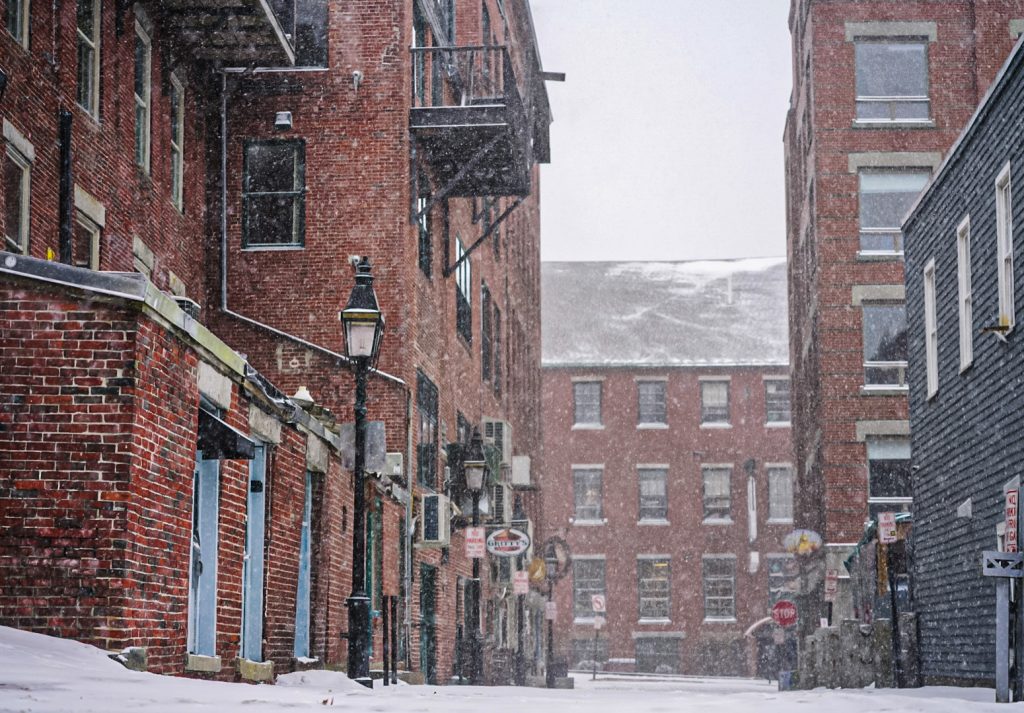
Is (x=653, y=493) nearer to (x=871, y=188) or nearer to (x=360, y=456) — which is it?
(x=871, y=188)

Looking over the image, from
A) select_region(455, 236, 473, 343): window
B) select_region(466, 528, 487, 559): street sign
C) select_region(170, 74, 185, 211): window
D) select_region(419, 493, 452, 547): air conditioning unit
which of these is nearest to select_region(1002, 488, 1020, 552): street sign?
select_region(466, 528, 487, 559): street sign

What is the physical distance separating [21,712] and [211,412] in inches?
238

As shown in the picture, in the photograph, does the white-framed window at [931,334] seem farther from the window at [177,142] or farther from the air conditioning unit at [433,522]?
the window at [177,142]

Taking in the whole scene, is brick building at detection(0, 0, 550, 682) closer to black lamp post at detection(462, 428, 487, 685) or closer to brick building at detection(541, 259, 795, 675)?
black lamp post at detection(462, 428, 487, 685)

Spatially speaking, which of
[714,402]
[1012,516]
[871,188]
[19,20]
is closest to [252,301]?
[19,20]

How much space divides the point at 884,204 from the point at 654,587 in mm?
25031

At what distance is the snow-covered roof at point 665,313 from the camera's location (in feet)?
203

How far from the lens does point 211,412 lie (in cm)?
1266

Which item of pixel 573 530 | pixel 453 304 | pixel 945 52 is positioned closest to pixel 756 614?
pixel 573 530

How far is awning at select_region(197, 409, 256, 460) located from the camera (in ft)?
38.7

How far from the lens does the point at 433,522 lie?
2503 cm

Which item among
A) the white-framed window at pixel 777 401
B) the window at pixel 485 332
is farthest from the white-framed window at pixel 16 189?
the white-framed window at pixel 777 401

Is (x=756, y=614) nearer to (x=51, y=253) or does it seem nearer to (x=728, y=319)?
(x=728, y=319)

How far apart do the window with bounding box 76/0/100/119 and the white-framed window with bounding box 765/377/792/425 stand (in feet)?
147
